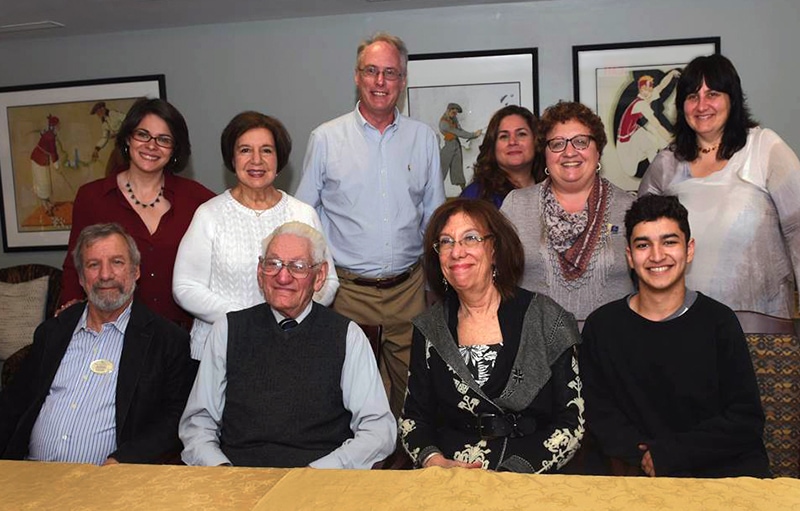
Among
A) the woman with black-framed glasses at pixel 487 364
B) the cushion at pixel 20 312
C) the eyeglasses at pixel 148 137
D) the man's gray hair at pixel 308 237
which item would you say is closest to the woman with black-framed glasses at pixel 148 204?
the eyeglasses at pixel 148 137

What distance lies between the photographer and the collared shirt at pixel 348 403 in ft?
7.55

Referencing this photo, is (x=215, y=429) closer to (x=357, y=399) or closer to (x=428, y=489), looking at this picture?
(x=357, y=399)

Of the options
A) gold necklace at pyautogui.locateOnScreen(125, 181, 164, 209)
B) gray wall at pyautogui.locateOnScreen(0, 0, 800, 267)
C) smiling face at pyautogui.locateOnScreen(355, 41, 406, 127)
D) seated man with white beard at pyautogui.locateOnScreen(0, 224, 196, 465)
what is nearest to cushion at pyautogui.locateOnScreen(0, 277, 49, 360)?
gray wall at pyautogui.locateOnScreen(0, 0, 800, 267)

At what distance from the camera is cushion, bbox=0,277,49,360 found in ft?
17.1

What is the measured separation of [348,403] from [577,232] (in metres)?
1.10

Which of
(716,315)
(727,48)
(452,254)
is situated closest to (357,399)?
(452,254)

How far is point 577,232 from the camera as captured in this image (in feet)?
9.37

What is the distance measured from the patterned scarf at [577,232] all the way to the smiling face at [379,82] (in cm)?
96

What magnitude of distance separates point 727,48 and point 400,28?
208 cm

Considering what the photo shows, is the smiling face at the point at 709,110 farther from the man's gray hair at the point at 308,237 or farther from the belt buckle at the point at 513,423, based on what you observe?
the man's gray hair at the point at 308,237

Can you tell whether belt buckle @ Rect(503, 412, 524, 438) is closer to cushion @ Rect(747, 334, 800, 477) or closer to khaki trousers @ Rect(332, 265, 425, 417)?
cushion @ Rect(747, 334, 800, 477)

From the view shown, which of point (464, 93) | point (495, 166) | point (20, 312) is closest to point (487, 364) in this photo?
point (495, 166)

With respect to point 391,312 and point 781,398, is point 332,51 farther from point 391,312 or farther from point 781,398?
point 781,398

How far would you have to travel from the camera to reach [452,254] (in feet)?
7.96
